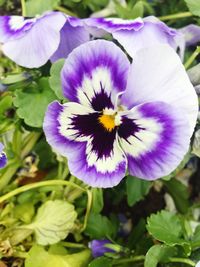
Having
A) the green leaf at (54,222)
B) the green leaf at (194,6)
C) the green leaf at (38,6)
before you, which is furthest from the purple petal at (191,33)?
the green leaf at (54,222)

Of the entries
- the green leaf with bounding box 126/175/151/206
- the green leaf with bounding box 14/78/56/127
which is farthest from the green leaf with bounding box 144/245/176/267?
the green leaf with bounding box 14/78/56/127

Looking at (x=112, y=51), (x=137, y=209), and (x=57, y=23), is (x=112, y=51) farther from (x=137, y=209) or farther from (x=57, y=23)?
(x=137, y=209)

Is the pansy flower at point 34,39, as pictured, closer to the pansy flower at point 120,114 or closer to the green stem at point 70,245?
the pansy flower at point 120,114

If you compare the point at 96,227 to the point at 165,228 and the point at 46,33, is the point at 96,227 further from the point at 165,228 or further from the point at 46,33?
the point at 46,33

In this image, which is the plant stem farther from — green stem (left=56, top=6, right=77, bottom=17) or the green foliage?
green stem (left=56, top=6, right=77, bottom=17)

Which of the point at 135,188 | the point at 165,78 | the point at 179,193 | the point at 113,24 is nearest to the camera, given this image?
the point at 165,78

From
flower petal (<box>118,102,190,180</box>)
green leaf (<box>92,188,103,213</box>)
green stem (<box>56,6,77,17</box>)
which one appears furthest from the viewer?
green stem (<box>56,6,77,17</box>)

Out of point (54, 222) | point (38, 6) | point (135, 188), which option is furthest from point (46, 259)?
point (38, 6)
